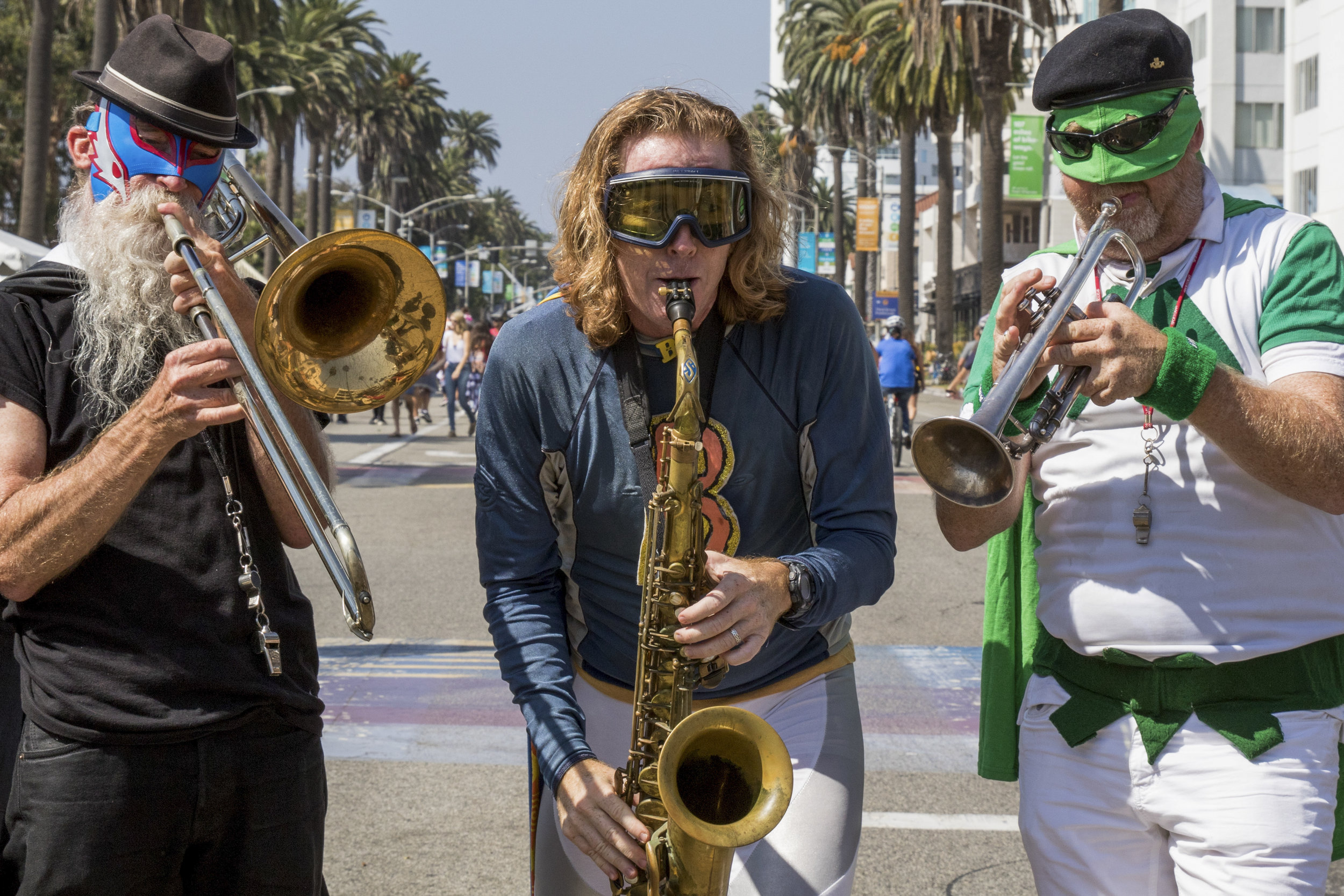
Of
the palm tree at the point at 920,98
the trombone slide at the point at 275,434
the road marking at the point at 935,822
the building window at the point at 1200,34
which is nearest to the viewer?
the trombone slide at the point at 275,434

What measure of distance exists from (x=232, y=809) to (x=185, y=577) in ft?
1.45

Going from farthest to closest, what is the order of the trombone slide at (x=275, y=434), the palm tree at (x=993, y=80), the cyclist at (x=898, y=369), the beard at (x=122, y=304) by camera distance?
1. the palm tree at (x=993, y=80)
2. the cyclist at (x=898, y=369)
3. the beard at (x=122, y=304)
4. the trombone slide at (x=275, y=434)

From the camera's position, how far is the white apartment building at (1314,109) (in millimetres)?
38188

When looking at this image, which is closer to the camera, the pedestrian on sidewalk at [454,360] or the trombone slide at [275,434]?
the trombone slide at [275,434]

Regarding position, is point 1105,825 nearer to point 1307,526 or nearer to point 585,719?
point 1307,526

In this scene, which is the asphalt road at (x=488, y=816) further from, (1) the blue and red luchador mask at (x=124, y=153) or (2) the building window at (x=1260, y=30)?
(2) the building window at (x=1260, y=30)

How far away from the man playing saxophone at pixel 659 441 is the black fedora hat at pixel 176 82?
0.70 meters

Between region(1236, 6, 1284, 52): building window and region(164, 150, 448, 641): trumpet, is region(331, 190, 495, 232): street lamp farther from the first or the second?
region(164, 150, 448, 641): trumpet

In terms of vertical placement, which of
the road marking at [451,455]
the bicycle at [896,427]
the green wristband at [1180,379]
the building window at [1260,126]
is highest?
the building window at [1260,126]

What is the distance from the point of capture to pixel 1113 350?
2254 millimetres

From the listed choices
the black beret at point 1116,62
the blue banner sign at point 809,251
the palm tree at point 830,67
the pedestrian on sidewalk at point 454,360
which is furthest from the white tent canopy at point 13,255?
the blue banner sign at point 809,251

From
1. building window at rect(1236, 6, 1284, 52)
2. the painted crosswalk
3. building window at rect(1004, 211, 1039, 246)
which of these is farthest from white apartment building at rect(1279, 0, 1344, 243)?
the painted crosswalk

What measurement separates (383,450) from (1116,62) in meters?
16.7

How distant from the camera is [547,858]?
2.71 meters
